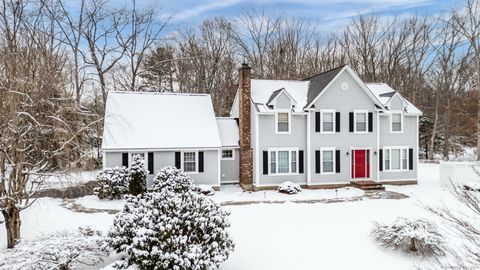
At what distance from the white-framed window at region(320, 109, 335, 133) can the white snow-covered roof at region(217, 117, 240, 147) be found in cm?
503

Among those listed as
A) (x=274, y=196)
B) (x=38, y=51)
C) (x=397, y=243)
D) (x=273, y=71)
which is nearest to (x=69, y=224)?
(x=38, y=51)

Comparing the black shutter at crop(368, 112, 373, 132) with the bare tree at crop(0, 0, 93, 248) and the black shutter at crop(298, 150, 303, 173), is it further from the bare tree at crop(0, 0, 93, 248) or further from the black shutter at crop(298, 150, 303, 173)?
the bare tree at crop(0, 0, 93, 248)

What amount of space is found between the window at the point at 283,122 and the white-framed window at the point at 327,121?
199 centimetres

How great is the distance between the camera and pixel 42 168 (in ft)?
27.1

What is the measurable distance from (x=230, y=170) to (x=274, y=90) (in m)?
5.55

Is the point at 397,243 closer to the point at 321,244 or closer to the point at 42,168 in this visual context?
the point at 321,244

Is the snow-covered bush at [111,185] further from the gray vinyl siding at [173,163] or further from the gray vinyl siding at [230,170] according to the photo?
the gray vinyl siding at [230,170]

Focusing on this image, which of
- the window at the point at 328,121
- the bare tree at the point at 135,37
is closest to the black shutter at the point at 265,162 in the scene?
the window at the point at 328,121

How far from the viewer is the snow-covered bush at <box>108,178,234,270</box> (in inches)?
256

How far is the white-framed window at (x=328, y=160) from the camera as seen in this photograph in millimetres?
18734

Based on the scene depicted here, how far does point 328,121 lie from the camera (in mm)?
18875

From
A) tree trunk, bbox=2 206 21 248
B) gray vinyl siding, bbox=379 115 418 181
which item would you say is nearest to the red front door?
gray vinyl siding, bbox=379 115 418 181

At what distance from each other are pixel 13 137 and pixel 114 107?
35.8 ft

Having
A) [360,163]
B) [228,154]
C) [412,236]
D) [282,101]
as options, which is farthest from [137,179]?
[360,163]
